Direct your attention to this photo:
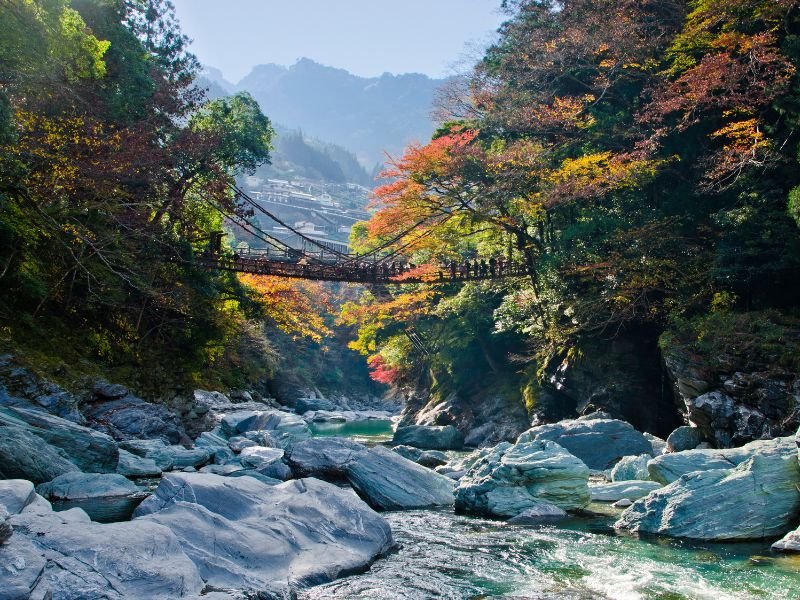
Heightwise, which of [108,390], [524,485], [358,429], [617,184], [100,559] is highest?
[617,184]

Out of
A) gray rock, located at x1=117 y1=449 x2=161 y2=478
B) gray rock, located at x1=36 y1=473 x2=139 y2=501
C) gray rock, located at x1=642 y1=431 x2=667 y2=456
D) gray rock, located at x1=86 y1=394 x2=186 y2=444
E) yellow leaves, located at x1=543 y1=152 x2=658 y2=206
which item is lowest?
gray rock, located at x1=36 y1=473 x2=139 y2=501

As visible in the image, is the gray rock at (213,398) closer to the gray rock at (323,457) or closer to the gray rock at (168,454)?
the gray rock at (168,454)

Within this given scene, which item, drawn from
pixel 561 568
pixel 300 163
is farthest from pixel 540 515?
pixel 300 163

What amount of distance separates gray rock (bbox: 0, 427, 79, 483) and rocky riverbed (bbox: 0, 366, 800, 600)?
0.05 feet

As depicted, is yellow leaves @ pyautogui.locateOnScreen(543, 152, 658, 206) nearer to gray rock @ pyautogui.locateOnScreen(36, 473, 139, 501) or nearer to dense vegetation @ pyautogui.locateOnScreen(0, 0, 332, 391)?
dense vegetation @ pyautogui.locateOnScreen(0, 0, 332, 391)

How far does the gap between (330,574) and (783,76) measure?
1076cm

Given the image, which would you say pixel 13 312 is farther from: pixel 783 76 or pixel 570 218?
pixel 783 76

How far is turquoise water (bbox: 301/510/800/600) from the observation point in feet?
15.0

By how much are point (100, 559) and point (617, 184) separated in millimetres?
11919

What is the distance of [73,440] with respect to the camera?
24.8ft

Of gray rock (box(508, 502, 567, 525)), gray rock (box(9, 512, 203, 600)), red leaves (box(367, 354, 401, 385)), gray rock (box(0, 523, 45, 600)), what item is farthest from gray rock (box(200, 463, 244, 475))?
red leaves (box(367, 354, 401, 385))

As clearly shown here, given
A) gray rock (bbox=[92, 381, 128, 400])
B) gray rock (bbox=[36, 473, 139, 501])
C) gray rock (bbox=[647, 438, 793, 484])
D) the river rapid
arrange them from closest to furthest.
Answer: the river rapid < gray rock (bbox=[36, 473, 139, 501]) < gray rock (bbox=[647, 438, 793, 484]) < gray rock (bbox=[92, 381, 128, 400])

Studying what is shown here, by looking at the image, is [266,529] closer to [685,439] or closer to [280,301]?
[685,439]

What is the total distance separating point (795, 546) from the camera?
5.41m
